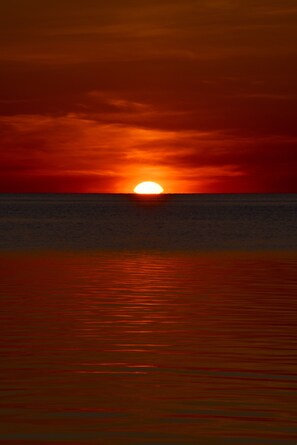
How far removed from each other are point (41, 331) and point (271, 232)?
5540cm

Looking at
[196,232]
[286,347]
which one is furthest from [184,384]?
[196,232]

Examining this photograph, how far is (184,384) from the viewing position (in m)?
13.9

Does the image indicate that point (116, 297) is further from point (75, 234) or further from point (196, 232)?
point (196, 232)

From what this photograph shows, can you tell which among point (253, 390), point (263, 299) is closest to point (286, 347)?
point (253, 390)

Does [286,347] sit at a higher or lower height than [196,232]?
lower

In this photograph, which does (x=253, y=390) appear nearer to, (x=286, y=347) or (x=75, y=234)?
(x=286, y=347)

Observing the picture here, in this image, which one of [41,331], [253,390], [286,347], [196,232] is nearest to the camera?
[253,390]

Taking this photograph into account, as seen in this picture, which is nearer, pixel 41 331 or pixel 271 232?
pixel 41 331

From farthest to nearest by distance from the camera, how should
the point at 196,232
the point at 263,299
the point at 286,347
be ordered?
the point at 196,232 → the point at 263,299 → the point at 286,347

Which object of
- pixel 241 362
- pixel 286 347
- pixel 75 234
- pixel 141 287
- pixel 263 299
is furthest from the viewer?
pixel 75 234

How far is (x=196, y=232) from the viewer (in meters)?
75.2

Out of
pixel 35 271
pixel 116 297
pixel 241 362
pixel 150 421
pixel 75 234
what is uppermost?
pixel 75 234

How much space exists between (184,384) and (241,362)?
6.67 ft

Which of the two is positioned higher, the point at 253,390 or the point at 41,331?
the point at 41,331
